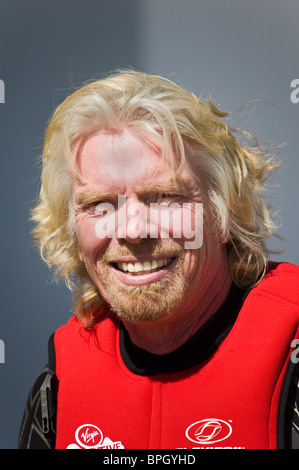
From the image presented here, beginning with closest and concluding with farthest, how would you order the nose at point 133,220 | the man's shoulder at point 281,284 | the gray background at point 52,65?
1. the nose at point 133,220
2. the man's shoulder at point 281,284
3. the gray background at point 52,65

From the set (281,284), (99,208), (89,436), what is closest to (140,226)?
(99,208)

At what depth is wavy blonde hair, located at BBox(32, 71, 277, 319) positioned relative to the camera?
1.47m

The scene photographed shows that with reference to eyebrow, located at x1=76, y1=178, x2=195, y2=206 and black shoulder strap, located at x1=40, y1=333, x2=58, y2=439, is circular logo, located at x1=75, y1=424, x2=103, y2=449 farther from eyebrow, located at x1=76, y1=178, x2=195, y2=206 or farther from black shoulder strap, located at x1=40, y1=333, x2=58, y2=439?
eyebrow, located at x1=76, y1=178, x2=195, y2=206

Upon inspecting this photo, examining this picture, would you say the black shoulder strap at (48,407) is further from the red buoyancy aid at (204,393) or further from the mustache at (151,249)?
the mustache at (151,249)

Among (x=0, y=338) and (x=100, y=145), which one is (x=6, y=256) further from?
(x=100, y=145)

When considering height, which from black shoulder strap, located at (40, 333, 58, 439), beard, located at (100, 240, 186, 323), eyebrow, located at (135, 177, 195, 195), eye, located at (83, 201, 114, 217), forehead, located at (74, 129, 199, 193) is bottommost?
black shoulder strap, located at (40, 333, 58, 439)

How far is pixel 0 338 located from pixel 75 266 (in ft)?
3.30

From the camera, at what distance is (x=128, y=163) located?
4.67 feet

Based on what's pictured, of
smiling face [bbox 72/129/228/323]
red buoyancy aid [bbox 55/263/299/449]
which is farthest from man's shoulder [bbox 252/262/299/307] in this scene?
smiling face [bbox 72/129/228/323]

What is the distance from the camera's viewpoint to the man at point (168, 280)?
142cm

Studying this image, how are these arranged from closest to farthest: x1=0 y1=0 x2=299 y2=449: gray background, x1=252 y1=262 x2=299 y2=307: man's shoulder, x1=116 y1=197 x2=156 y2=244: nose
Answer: x1=116 y1=197 x2=156 y2=244: nose < x1=252 y1=262 x2=299 y2=307: man's shoulder < x1=0 y1=0 x2=299 y2=449: gray background

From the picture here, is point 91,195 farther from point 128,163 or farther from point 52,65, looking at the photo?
point 52,65

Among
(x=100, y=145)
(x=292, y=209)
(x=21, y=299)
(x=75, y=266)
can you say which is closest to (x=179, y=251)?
(x=100, y=145)

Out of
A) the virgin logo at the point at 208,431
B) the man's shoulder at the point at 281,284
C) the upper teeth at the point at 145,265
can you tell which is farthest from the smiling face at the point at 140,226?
the virgin logo at the point at 208,431
